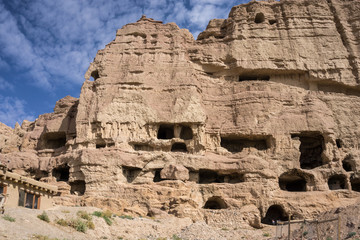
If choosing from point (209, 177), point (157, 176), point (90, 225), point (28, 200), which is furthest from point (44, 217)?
point (209, 177)

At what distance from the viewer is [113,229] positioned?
16.4m

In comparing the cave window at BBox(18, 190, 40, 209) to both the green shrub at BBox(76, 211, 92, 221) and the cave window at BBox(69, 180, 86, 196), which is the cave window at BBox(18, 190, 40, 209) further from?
the cave window at BBox(69, 180, 86, 196)

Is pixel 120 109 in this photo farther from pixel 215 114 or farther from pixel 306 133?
pixel 306 133

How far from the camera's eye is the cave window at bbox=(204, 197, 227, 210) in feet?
77.3

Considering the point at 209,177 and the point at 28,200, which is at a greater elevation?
the point at 209,177

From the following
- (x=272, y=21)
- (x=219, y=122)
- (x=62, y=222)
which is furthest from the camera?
(x=272, y=21)

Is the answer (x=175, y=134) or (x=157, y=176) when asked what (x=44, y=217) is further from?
(x=175, y=134)

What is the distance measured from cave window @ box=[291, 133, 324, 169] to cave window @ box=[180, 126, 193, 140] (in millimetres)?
8771

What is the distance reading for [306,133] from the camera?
27.3 metres

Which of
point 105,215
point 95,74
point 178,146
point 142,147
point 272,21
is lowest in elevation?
point 105,215

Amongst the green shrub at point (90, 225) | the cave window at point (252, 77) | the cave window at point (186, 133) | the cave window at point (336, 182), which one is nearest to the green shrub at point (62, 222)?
the green shrub at point (90, 225)

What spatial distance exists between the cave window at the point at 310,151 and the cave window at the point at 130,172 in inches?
520

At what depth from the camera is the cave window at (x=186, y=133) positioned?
93.1 feet

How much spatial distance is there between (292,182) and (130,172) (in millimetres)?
12510
